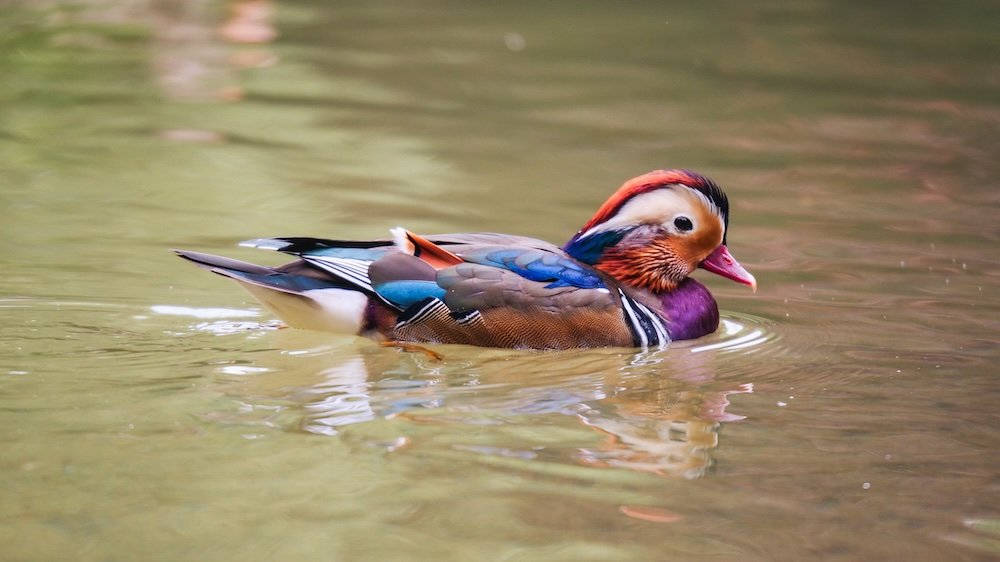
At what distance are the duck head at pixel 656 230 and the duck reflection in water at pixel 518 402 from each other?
444 millimetres

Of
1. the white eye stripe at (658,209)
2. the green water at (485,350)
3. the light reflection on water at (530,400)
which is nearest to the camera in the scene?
the green water at (485,350)

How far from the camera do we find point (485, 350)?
252 inches

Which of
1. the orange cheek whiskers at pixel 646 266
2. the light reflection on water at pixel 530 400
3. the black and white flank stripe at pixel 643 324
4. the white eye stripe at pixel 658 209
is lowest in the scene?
the light reflection on water at pixel 530 400

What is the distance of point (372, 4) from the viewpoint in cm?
1775

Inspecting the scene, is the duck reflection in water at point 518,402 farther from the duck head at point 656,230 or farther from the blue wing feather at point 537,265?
the duck head at point 656,230

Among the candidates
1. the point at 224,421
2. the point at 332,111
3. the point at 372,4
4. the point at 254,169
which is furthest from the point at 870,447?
the point at 372,4

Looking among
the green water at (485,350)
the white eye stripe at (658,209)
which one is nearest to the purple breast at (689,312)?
the green water at (485,350)

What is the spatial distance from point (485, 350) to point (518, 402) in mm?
792

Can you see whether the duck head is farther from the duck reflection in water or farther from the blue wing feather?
the duck reflection in water

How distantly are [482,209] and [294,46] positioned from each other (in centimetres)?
646

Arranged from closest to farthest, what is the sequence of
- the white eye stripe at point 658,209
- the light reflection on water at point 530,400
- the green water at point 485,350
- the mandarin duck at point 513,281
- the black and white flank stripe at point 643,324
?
1. the green water at point 485,350
2. the light reflection on water at point 530,400
3. the mandarin duck at point 513,281
4. the black and white flank stripe at point 643,324
5. the white eye stripe at point 658,209

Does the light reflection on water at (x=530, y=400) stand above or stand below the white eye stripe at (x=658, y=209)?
below

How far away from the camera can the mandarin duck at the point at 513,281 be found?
631 cm

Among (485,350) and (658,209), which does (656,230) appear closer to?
(658,209)
